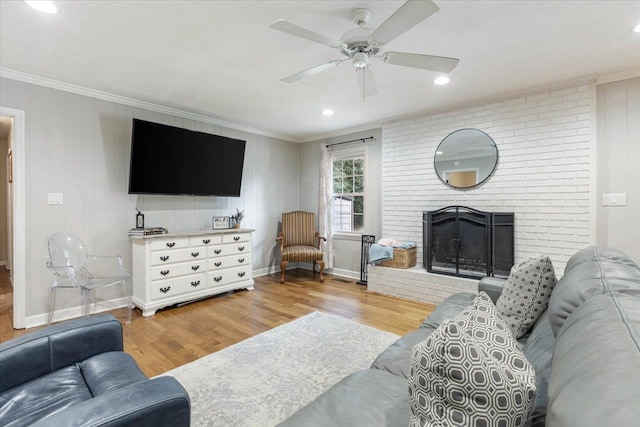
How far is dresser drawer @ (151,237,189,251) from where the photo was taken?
11.2ft

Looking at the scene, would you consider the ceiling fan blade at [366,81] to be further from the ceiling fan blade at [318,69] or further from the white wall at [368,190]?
the white wall at [368,190]

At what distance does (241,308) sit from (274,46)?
2740 mm

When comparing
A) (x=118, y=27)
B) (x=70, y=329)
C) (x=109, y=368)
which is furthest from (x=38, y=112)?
(x=109, y=368)

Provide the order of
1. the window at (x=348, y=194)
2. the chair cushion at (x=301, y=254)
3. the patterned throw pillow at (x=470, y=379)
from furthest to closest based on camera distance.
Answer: the window at (x=348, y=194), the chair cushion at (x=301, y=254), the patterned throw pillow at (x=470, y=379)

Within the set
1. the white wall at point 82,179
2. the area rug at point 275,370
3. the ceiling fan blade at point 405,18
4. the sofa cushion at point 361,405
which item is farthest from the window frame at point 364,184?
the sofa cushion at point 361,405

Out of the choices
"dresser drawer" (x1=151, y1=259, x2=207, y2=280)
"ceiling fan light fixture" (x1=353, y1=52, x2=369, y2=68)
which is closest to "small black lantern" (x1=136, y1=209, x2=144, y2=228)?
"dresser drawer" (x1=151, y1=259, x2=207, y2=280)

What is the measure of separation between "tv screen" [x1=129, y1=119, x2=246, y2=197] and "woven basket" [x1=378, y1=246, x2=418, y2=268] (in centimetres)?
244

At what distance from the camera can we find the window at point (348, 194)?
507cm

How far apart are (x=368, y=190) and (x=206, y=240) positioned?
254 cm

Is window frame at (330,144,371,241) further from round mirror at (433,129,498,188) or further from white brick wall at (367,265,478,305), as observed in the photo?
round mirror at (433,129,498,188)

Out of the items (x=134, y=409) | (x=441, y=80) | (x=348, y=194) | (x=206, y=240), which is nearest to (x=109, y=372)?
(x=134, y=409)

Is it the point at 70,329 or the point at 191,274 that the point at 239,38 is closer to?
the point at 70,329

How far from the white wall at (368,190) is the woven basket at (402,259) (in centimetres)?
69

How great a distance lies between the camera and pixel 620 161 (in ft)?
9.86
